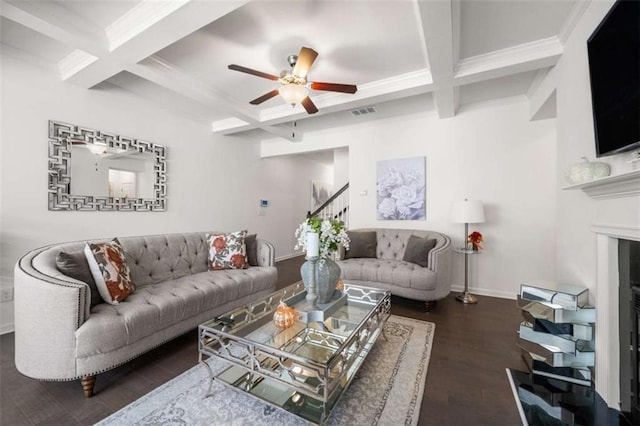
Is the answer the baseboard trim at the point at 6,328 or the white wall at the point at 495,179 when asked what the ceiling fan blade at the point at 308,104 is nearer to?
the white wall at the point at 495,179

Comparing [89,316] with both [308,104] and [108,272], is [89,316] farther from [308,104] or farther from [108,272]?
[308,104]

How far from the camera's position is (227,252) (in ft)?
9.80

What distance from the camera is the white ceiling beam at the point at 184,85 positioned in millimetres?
2613

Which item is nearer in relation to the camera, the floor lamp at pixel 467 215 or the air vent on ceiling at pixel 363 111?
Answer: the floor lamp at pixel 467 215

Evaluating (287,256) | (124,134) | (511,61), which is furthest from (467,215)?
(124,134)

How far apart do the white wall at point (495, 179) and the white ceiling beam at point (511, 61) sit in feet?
3.73

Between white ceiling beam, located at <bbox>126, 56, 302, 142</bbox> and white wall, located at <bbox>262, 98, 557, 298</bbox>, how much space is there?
2348mm

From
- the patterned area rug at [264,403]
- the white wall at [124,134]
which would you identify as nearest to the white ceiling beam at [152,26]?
the white wall at [124,134]

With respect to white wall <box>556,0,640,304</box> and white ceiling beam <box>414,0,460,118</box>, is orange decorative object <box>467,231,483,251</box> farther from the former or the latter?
white ceiling beam <box>414,0,460,118</box>

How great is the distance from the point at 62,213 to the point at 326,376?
3.33m

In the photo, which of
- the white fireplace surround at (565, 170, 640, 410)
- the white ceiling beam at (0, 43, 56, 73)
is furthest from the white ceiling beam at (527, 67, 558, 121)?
the white ceiling beam at (0, 43, 56, 73)

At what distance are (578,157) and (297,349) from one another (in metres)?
2.48

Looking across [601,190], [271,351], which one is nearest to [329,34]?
[601,190]

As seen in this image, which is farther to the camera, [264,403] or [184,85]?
[184,85]
